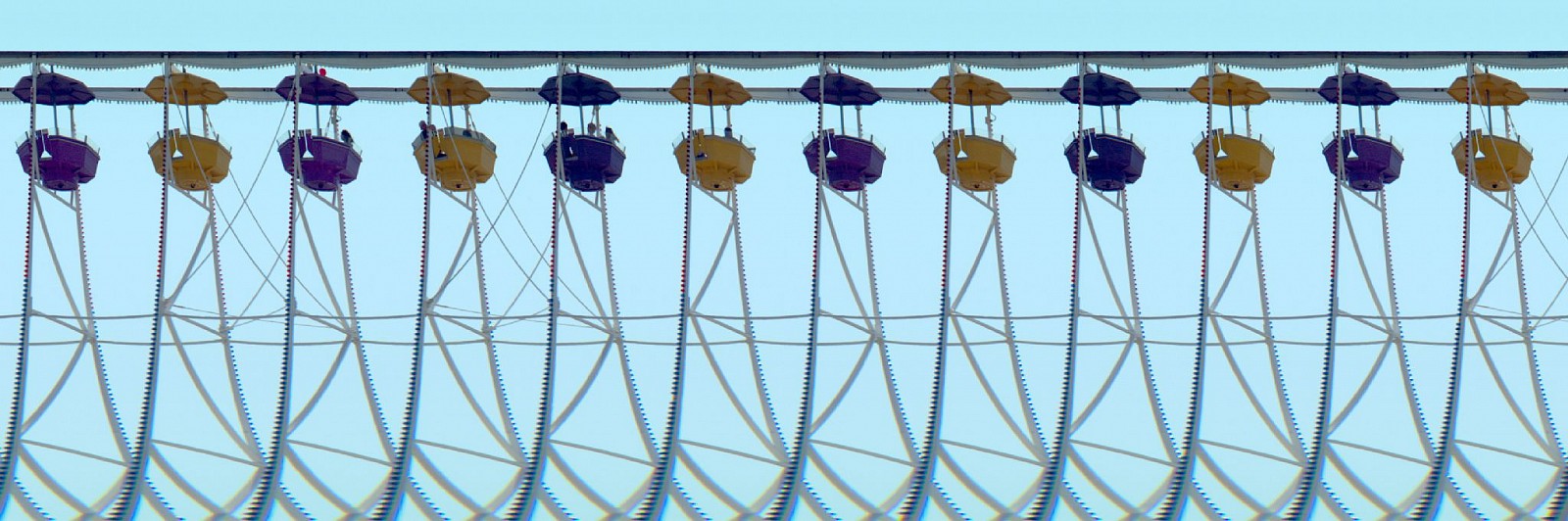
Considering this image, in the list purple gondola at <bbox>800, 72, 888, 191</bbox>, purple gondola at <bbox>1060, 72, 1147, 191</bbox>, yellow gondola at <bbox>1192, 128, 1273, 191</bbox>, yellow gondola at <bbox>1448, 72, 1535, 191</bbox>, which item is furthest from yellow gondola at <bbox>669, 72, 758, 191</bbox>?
yellow gondola at <bbox>1448, 72, 1535, 191</bbox>

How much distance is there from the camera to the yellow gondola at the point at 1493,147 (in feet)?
169

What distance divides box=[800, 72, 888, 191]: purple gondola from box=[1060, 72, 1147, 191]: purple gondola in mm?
3563

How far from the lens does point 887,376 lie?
50.3m

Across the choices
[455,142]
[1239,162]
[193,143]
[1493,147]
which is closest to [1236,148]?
[1239,162]

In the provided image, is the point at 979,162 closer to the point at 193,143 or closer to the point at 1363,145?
the point at 1363,145

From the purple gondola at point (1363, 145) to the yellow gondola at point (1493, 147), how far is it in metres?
1.13

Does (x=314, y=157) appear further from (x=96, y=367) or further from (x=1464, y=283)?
(x=1464, y=283)

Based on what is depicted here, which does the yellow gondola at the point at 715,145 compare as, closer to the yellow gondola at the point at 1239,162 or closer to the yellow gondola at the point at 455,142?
the yellow gondola at the point at 455,142

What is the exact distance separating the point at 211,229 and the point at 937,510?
552 inches

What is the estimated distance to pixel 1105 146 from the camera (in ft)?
173

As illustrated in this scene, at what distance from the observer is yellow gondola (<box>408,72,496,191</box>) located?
2082 inches

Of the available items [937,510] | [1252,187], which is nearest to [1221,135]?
[1252,187]

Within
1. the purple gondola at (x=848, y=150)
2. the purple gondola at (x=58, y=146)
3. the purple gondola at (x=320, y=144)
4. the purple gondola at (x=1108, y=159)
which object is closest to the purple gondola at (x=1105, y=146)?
the purple gondola at (x=1108, y=159)

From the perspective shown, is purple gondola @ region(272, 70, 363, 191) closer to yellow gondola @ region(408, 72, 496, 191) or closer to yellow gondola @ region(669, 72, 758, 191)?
yellow gondola @ region(408, 72, 496, 191)
